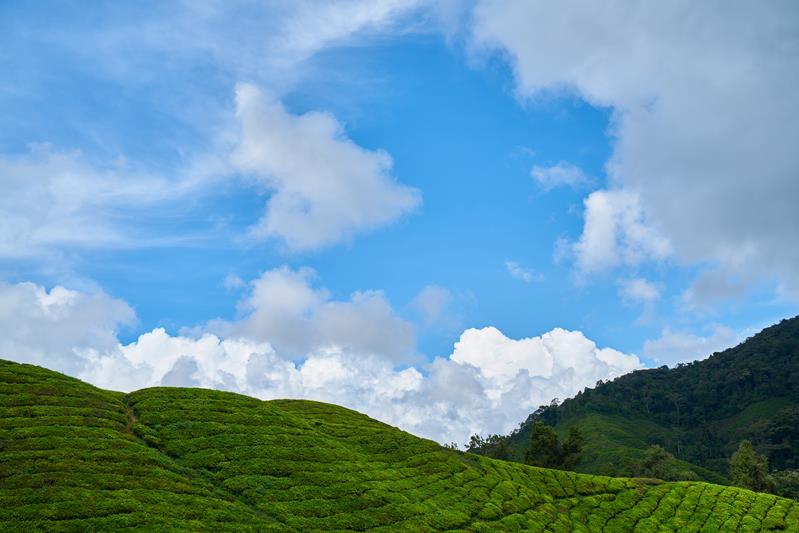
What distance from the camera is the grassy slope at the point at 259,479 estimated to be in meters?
41.7

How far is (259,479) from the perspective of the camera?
52.8 metres

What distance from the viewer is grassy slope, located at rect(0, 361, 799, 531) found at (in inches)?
1640

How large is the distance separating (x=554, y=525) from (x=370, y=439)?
988 inches

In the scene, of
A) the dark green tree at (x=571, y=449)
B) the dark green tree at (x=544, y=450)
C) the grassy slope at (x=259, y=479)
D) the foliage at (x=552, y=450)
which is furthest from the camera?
the dark green tree at (x=571, y=449)

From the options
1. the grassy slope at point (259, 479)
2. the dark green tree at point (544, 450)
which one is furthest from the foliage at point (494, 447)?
the grassy slope at point (259, 479)

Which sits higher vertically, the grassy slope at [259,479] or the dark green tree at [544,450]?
the dark green tree at [544,450]

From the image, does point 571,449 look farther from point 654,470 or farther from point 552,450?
point 654,470

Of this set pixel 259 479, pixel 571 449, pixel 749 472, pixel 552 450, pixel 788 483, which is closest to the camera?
pixel 259 479

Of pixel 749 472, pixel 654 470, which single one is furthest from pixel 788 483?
pixel 749 472

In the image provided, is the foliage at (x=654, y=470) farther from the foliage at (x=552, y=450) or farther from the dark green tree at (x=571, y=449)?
the foliage at (x=552, y=450)

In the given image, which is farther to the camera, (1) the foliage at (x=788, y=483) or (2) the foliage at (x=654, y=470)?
(2) the foliage at (x=654, y=470)

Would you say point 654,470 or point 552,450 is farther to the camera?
point 654,470

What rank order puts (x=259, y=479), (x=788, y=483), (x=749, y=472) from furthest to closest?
(x=788, y=483)
(x=749, y=472)
(x=259, y=479)

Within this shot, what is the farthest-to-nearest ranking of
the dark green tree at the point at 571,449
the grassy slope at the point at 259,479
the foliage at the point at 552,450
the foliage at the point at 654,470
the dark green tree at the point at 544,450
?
the foliage at the point at 654,470 → the dark green tree at the point at 571,449 → the foliage at the point at 552,450 → the dark green tree at the point at 544,450 → the grassy slope at the point at 259,479
